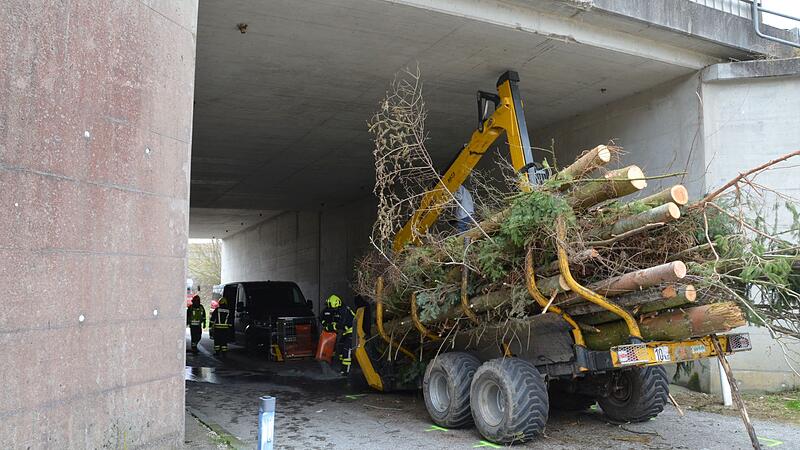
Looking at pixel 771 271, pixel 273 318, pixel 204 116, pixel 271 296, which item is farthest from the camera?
pixel 271 296

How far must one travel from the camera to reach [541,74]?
10.1 meters

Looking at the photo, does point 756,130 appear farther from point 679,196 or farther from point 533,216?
point 533,216

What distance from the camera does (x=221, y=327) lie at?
15461mm

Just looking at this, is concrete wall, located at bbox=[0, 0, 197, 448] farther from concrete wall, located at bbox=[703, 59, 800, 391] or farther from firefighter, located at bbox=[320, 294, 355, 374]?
concrete wall, located at bbox=[703, 59, 800, 391]

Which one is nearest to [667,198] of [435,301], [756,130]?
[435,301]

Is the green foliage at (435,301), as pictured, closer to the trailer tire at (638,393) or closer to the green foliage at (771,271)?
the trailer tire at (638,393)

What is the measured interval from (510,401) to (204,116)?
8.84 metres

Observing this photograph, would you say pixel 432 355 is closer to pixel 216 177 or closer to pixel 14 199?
pixel 14 199

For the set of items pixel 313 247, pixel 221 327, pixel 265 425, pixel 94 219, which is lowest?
pixel 265 425

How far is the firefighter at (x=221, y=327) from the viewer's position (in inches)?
605

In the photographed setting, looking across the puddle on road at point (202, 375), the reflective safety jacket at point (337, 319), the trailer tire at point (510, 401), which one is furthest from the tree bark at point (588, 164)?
the puddle on road at point (202, 375)

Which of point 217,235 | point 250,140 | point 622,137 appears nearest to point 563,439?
point 622,137

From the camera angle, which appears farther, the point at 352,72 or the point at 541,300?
the point at 352,72

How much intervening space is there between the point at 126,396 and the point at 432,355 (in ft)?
14.4
